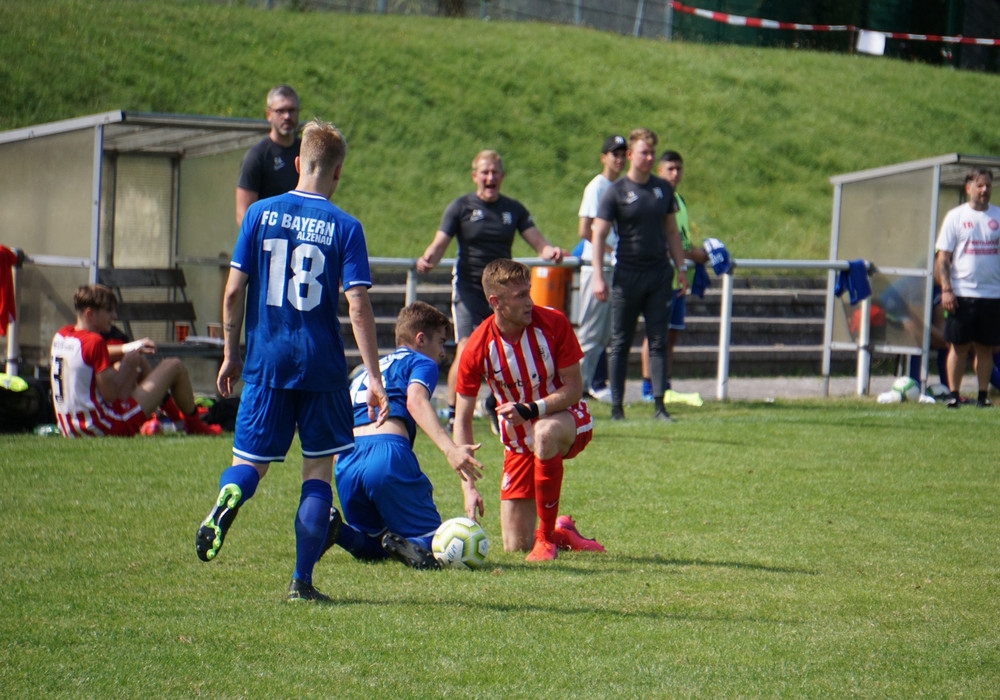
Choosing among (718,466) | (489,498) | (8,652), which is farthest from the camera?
(718,466)

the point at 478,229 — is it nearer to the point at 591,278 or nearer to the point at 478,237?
the point at 478,237

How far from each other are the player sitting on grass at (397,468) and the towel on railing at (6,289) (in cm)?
532

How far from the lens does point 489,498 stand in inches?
297

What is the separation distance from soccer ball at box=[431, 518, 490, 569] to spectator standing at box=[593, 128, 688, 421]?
5.16m

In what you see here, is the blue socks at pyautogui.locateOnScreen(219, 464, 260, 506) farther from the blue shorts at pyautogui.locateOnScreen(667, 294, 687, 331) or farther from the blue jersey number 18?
the blue shorts at pyautogui.locateOnScreen(667, 294, 687, 331)

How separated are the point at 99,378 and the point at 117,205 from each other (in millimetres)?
3316

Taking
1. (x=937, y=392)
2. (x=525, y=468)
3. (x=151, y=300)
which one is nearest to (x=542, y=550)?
(x=525, y=468)

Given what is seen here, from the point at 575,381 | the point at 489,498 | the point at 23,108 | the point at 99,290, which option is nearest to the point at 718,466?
the point at 489,498

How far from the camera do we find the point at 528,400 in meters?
6.05

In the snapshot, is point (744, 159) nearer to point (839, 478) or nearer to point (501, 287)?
point (839, 478)

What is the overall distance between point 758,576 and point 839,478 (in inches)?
111

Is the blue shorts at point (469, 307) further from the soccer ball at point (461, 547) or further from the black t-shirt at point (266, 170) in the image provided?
the soccer ball at point (461, 547)

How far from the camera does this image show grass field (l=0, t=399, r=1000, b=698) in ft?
12.8

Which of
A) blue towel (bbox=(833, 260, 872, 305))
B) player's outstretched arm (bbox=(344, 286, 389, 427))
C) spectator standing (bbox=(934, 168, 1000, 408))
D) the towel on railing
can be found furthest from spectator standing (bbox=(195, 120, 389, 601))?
blue towel (bbox=(833, 260, 872, 305))
